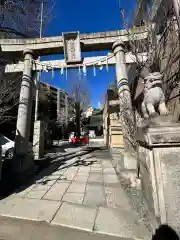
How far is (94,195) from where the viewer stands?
379 cm

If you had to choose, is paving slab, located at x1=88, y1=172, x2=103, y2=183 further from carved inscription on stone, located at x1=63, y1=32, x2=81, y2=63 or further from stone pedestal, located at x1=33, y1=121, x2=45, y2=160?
carved inscription on stone, located at x1=63, y1=32, x2=81, y2=63

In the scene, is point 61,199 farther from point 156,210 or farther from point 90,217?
point 156,210

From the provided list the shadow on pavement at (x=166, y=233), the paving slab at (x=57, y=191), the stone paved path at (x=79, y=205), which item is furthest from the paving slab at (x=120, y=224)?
the paving slab at (x=57, y=191)

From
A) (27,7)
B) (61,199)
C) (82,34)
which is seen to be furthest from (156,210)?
(27,7)

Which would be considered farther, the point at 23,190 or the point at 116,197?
the point at 23,190

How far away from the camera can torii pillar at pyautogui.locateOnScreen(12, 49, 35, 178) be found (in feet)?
17.5

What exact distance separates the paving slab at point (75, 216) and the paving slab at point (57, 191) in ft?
1.35

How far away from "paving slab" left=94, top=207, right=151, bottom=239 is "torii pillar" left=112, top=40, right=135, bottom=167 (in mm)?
2552

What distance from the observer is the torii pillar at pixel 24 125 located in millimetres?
5340

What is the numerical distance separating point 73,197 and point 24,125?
3403 millimetres

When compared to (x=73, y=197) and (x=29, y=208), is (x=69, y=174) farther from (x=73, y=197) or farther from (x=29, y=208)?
(x=29, y=208)

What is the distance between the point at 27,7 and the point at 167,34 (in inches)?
Result: 289

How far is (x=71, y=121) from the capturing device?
32562 mm

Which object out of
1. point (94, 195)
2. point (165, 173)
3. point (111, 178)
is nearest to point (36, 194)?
point (94, 195)
